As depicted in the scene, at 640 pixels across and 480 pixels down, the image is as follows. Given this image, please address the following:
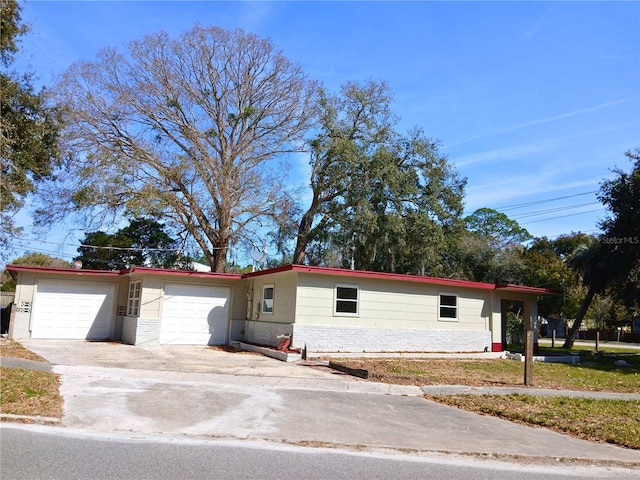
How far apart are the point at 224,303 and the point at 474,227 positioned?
43.5 metres

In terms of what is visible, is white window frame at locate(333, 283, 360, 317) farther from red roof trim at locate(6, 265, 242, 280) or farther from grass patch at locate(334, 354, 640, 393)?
red roof trim at locate(6, 265, 242, 280)

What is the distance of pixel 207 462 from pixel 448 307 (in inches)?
609

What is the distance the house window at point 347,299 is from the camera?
57.3 feet

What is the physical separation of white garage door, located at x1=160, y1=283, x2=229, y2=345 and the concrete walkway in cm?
599

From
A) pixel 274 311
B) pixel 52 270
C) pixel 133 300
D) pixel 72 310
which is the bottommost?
pixel 72 310

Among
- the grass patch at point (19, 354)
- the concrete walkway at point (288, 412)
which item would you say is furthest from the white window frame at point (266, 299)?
the grass patch at point (19, 354)

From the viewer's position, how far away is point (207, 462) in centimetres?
555

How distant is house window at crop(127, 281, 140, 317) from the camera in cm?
1950

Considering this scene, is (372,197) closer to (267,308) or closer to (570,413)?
(267,308)

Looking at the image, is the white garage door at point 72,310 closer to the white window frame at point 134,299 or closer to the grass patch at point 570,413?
the white window frame at point 134,299

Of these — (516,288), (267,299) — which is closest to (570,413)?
(267,299)

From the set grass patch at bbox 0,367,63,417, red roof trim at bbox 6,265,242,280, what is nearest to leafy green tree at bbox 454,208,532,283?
red roof trim at bbox 6,265,242,280

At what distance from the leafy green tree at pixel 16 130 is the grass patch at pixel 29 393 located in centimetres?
705

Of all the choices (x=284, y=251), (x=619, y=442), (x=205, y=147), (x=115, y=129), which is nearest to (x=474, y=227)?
(x=284, y=251)
